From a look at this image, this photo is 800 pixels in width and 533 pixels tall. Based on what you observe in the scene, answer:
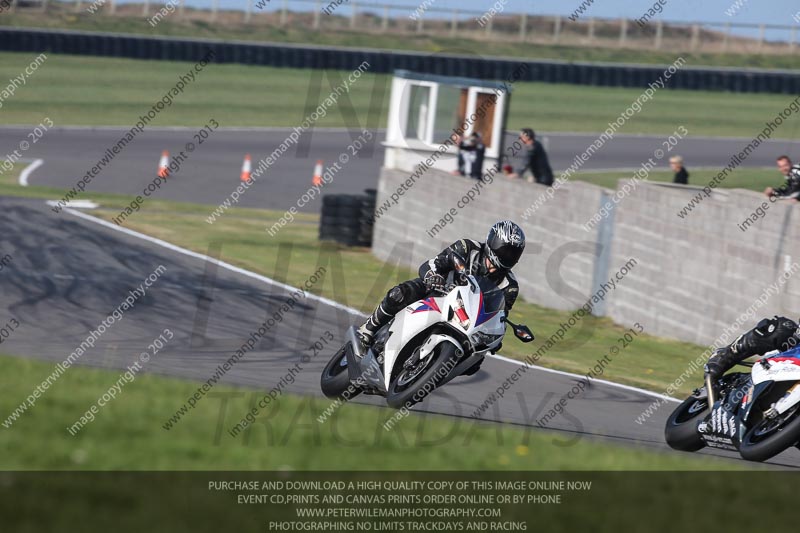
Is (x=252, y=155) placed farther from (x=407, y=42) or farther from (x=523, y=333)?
(x=523, y=333)

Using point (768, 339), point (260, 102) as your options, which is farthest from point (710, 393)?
point (260, 102)

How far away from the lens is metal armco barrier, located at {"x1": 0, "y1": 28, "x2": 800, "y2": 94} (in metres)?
44.1

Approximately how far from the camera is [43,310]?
13922mm

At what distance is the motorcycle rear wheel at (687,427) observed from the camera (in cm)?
956

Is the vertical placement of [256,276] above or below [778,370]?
below

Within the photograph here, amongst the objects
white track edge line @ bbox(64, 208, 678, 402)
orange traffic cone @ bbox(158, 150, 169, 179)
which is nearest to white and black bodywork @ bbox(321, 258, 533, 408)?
white track edge line @ bbox(64, 208, 678, 402)

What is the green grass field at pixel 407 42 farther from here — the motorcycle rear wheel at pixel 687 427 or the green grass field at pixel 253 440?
the green grass field at pixel 253 440

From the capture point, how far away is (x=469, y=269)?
10320mm

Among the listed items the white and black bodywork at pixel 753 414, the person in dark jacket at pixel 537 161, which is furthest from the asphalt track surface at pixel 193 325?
the person in dark jacket at pixel 537 161

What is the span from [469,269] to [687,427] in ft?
7.27

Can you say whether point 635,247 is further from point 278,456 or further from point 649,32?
point 649,32

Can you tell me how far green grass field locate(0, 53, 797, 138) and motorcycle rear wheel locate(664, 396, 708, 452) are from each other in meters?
32.7

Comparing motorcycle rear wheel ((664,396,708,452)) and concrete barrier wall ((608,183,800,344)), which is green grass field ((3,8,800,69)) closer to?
concrete barrier wall ((608,183,800,344))

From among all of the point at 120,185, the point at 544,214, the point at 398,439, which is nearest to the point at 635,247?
the point at 544,214
